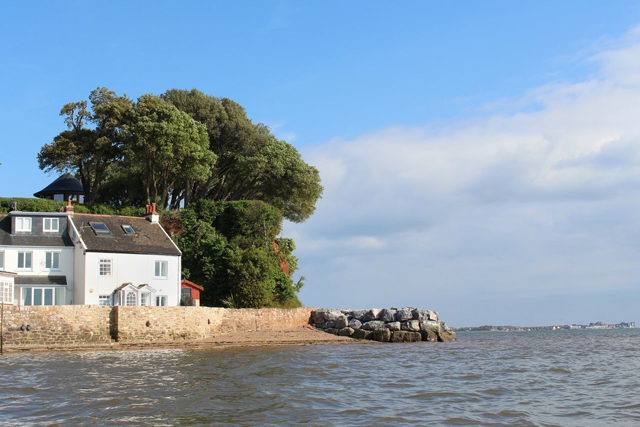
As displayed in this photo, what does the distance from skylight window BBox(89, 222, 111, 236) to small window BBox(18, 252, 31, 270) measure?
12.7 feet

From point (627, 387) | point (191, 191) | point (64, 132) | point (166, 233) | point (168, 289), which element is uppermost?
point (64, 132)

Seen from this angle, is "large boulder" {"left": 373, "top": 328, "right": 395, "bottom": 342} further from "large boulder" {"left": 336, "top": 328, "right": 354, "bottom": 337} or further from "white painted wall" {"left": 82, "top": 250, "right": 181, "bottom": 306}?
"white painted wall" {"left": 82, "top": 250, "right": 181, "bottom": 306}

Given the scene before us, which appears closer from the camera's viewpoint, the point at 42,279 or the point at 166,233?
the point at 42,279

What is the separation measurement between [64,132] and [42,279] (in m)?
14.1

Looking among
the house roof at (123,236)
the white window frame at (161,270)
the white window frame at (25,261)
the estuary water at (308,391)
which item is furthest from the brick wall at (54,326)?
the white window frame at (161,270)

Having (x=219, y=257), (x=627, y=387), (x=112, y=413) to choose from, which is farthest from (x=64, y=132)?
(x=627, y=387)

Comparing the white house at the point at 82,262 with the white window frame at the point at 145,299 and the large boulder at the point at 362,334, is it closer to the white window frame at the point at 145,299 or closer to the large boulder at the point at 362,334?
the white window frame at the point at 145,299

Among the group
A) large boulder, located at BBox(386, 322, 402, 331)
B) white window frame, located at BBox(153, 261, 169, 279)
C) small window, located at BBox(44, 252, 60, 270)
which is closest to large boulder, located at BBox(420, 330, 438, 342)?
large boulder, located at BBox(386, 322, 402, 331)

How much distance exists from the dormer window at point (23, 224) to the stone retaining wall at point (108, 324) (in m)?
7.47

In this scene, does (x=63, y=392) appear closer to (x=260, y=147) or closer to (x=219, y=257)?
(x=219, y=257)

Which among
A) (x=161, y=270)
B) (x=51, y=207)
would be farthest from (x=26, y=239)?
(x=161, y=270)

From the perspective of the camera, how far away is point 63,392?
1745 centimetres

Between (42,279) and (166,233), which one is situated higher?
(166,233)

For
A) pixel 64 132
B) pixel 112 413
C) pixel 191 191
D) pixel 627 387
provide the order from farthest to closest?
pixel 191 191
pixel 64 132
pixel 627 387
pixel 112 413
